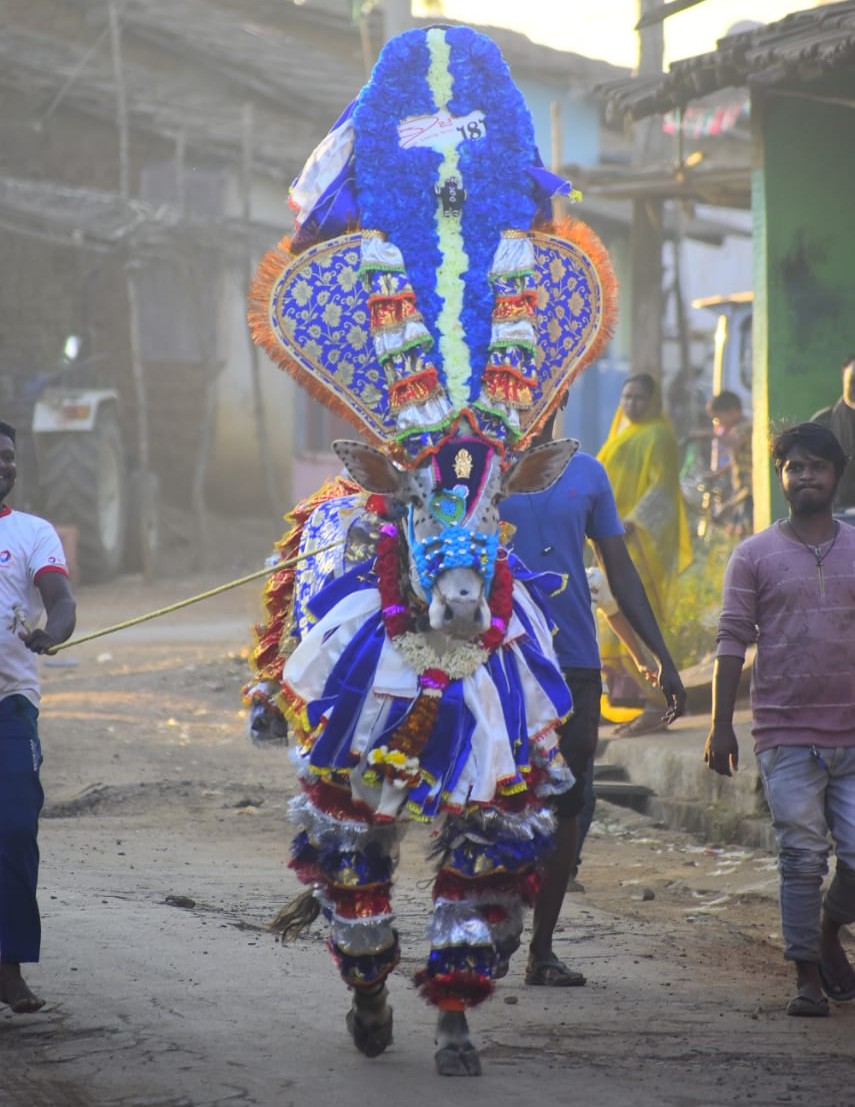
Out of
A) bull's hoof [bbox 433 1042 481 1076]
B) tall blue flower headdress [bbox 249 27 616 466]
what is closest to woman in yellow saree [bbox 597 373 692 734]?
tall blue flower headdress [bbox 249 27 616 466]

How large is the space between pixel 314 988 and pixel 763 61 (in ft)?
20.2

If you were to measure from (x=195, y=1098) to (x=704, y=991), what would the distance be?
1959 millimetres

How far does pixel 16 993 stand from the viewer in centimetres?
548

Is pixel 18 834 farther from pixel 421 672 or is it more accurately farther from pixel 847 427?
pixel 847 427

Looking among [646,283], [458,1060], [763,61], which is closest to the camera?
[458,1060]

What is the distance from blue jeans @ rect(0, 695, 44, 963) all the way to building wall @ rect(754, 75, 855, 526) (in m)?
6.53

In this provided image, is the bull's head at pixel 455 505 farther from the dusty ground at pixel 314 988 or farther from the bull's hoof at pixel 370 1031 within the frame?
the dusty ground at pixel 314 988

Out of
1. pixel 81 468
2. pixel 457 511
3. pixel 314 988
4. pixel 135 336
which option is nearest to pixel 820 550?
pixel 457 511

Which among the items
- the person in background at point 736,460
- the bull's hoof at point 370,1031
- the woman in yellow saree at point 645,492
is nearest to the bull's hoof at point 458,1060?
the bull's hoof at point 370,1031

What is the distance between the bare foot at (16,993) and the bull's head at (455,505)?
1628 millimetres

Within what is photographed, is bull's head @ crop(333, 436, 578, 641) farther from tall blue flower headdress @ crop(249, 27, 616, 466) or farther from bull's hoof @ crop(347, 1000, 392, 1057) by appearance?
bull's hoof @ crop(347, 1000, 392, 1057)

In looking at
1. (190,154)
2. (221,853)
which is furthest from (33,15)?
(221,853)

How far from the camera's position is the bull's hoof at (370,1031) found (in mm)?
5176

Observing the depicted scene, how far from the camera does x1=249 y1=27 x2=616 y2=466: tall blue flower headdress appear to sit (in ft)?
18.2
